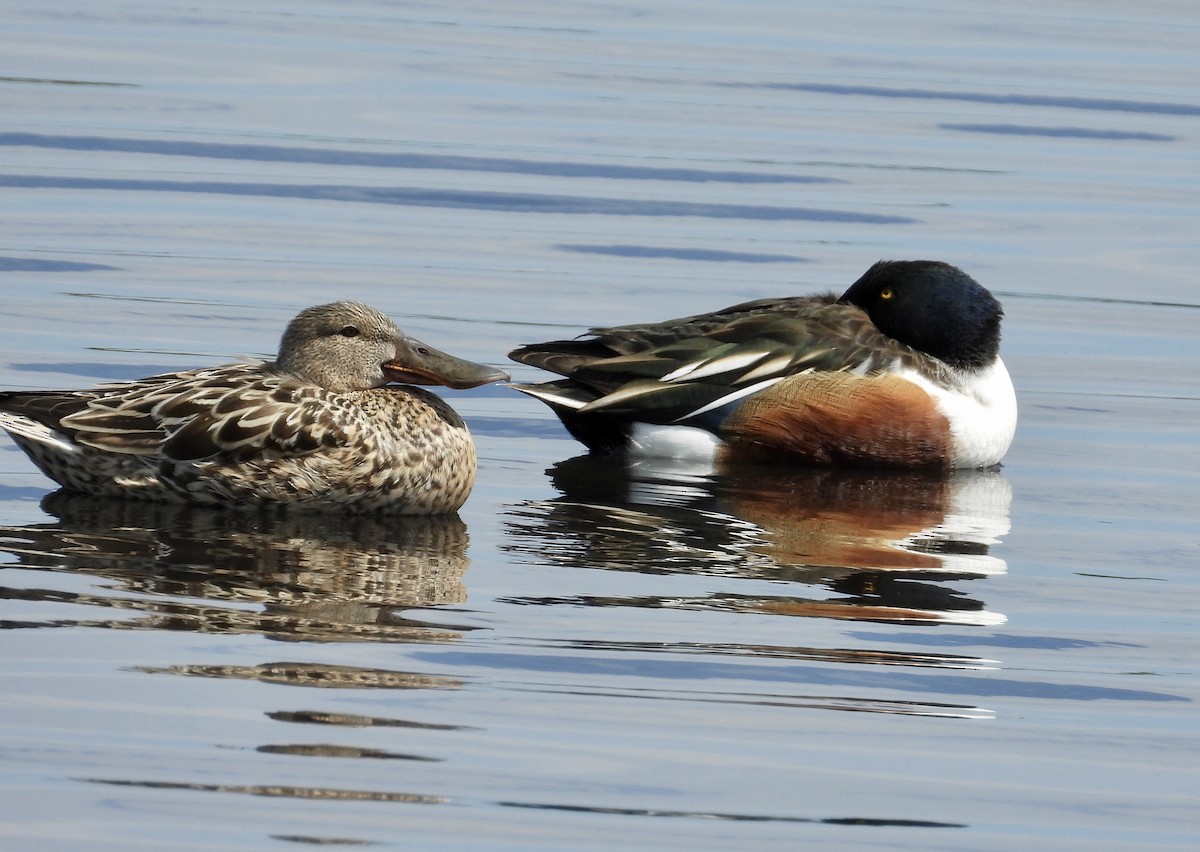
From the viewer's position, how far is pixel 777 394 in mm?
10508

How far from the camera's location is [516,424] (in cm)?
1094

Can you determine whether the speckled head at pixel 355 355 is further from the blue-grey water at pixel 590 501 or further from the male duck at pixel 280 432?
the blue-grey water at pixel 590 501

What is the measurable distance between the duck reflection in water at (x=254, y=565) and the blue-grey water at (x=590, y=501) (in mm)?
27

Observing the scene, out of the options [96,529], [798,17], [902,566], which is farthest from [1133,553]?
[798,17]

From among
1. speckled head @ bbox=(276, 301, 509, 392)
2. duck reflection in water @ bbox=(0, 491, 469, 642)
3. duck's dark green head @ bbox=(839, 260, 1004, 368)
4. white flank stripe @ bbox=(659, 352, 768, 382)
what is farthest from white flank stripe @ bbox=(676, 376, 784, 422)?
duck reflection in water @ bbox=(0, 491, 469, 642)

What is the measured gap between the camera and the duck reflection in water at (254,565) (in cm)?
717

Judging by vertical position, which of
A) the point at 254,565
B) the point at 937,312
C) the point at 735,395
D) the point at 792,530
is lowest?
the point at 254,565

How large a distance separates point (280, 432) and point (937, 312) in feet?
12.0

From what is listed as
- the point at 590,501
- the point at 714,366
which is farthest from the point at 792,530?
the point at 714,366

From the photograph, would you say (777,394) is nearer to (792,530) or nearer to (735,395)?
(735,395)

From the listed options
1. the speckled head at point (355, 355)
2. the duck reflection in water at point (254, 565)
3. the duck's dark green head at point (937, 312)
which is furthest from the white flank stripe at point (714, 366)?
the duck reflection in water at point (254, 565)

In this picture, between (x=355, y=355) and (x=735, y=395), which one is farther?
(x=735, y=395)

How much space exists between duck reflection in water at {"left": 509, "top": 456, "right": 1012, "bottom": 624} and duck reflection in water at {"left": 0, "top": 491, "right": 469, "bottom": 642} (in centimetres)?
54

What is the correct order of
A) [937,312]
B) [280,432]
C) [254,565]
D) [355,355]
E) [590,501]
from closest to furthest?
[254,565], [280,432], [355,355], [590,501], [937,312]
